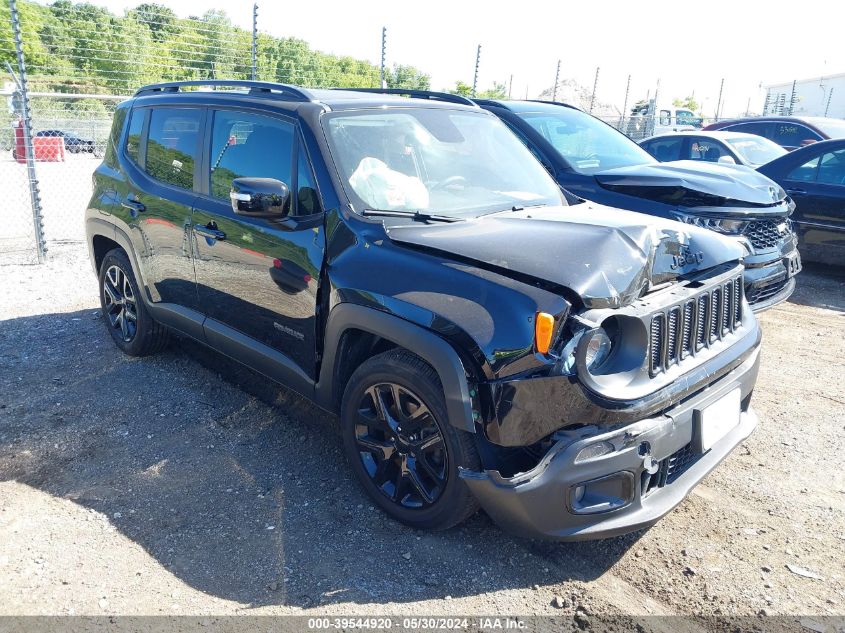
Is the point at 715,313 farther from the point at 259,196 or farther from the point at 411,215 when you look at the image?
the point at 259,196

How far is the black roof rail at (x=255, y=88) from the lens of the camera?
12.4ft

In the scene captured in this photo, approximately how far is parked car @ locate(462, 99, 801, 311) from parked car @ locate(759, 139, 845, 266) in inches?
65.3

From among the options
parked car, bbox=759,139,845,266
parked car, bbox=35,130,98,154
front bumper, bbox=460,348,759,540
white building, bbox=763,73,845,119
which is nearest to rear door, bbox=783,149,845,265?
parked car, bbox=759,139,845,266

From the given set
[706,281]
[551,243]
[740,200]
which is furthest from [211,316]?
[740,200]

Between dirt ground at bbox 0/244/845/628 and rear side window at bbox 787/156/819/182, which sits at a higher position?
rear side window at bbox 787/156/819/182

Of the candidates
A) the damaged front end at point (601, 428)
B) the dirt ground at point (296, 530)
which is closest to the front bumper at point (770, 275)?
the dirt ground at point (296, 530)

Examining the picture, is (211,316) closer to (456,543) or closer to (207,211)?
(207,211)

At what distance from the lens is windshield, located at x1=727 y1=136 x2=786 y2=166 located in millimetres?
9723

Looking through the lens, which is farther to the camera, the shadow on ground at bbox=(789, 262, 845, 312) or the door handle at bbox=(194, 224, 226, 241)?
the shadow on ground at bbox=(789, 262, 845, 312)

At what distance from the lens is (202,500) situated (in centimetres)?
342

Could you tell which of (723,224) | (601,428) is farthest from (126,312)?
(723,224)

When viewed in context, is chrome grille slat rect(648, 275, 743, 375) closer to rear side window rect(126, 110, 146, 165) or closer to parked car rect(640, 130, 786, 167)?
rear side window rect(126, 110, 146, 165)

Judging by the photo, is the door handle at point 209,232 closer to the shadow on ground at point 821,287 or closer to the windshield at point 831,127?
the shadow on ground at point 821,287

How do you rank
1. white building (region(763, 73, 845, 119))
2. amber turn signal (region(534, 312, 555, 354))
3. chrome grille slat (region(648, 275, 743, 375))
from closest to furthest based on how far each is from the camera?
amber turn signal (region(534, 312, 555, 354)) → chrome grille slat (region(648, 275, 743, 375)) → white building (region(763, 73, 845, 119))
